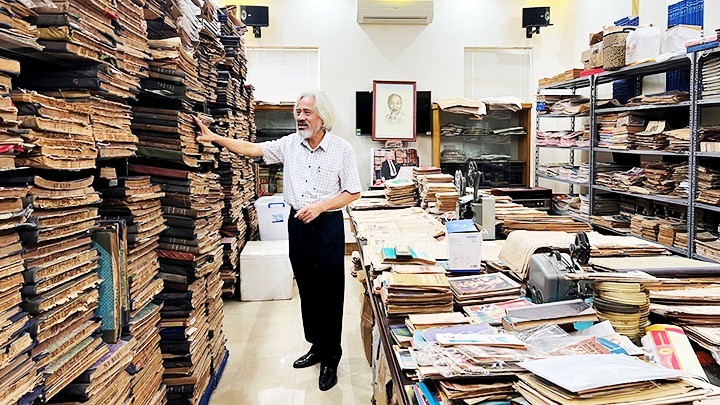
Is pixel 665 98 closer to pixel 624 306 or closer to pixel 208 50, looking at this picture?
pixel 208 50

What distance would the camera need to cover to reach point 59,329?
1853mm

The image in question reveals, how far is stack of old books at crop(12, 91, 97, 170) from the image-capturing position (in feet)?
5.47

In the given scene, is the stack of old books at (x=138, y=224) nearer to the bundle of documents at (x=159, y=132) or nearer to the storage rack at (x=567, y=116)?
the bundle of documents at (x=159, y=132)

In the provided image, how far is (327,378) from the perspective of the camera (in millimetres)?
3635

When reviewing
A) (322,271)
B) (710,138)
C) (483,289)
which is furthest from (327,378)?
(710,138)

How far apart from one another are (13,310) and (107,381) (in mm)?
695

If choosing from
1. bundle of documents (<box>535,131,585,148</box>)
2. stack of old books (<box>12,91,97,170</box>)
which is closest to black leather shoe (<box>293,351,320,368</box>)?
stack of old books (<box>12,91,97,170</box>)

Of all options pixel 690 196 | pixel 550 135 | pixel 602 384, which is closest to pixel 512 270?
pixel 602 384

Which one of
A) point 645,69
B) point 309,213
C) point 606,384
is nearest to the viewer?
point 606,384

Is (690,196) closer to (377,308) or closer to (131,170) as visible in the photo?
(377,308)

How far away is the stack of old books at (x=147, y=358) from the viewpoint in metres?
2.53

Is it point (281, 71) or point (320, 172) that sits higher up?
point (281, 71)

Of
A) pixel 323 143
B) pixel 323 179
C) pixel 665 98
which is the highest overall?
pixel 665 98

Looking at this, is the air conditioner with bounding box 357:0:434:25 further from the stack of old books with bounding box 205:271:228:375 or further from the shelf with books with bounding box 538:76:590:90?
the stack of old books with bounding box 205:271:228:375
